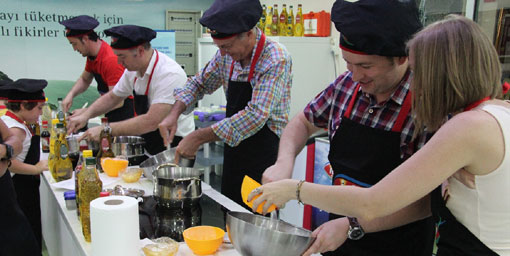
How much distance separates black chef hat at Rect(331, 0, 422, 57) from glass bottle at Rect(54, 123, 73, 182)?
5.16 feet

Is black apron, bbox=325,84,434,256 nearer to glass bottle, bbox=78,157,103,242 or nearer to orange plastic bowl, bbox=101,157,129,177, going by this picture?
glass bottle, bbox=78,157,103,242

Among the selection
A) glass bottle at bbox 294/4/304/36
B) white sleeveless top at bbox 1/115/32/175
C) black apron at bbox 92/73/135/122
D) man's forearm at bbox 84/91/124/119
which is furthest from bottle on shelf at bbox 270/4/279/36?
white sleeveless top at bbox 1/115/32/175

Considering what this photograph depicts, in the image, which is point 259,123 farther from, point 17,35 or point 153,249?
point 17,35

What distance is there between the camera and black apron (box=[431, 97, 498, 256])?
1040mm

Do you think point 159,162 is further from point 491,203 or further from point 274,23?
point 274,23

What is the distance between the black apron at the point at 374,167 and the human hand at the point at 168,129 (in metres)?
1.13

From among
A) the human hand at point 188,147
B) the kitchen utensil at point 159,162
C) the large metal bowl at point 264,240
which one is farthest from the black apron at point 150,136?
the large metal bowl at point 264,240

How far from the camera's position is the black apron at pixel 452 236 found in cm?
104

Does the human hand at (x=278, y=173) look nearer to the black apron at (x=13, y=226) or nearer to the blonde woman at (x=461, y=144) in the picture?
the blonde woman at (x=461, y=144)

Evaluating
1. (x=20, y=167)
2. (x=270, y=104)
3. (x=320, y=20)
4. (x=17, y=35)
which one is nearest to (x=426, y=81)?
(x=270, y=104)

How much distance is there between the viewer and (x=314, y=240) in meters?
1.23

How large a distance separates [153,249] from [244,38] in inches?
46.9

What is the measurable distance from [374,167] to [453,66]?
0.50 metres

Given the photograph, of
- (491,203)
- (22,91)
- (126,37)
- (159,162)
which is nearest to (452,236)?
(491,203)
